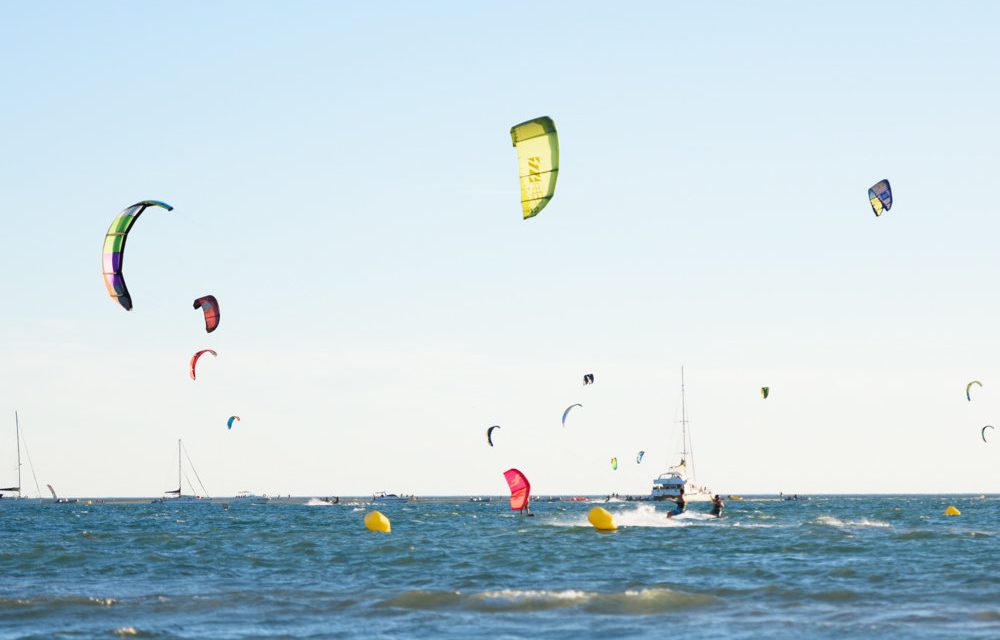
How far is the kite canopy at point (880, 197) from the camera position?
3680 centimetres

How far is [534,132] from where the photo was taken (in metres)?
20.1

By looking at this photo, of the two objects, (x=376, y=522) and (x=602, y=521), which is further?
(x=376, y=522)

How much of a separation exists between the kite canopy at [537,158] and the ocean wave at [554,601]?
20.3 ft

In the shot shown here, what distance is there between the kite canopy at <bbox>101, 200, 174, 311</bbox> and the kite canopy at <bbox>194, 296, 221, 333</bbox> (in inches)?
178

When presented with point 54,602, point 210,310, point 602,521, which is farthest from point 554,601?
point 602,521

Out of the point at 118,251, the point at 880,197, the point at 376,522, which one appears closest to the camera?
the point at 118,251

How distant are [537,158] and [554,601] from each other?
23.3 ft

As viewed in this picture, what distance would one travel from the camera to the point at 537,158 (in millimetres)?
19969

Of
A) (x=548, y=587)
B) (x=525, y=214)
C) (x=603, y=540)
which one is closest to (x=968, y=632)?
(x=548, y=587)

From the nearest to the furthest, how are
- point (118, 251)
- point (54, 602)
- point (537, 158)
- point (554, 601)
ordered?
point (554, 601)
point (54, 602)
point (537, 158)
point (118, 251)

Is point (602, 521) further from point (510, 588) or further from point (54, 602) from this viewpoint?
point (54, 602)

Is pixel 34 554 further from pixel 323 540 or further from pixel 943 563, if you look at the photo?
pixel 943 563

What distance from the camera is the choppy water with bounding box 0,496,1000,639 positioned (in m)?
15.8

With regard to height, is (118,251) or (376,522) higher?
(118,251)
